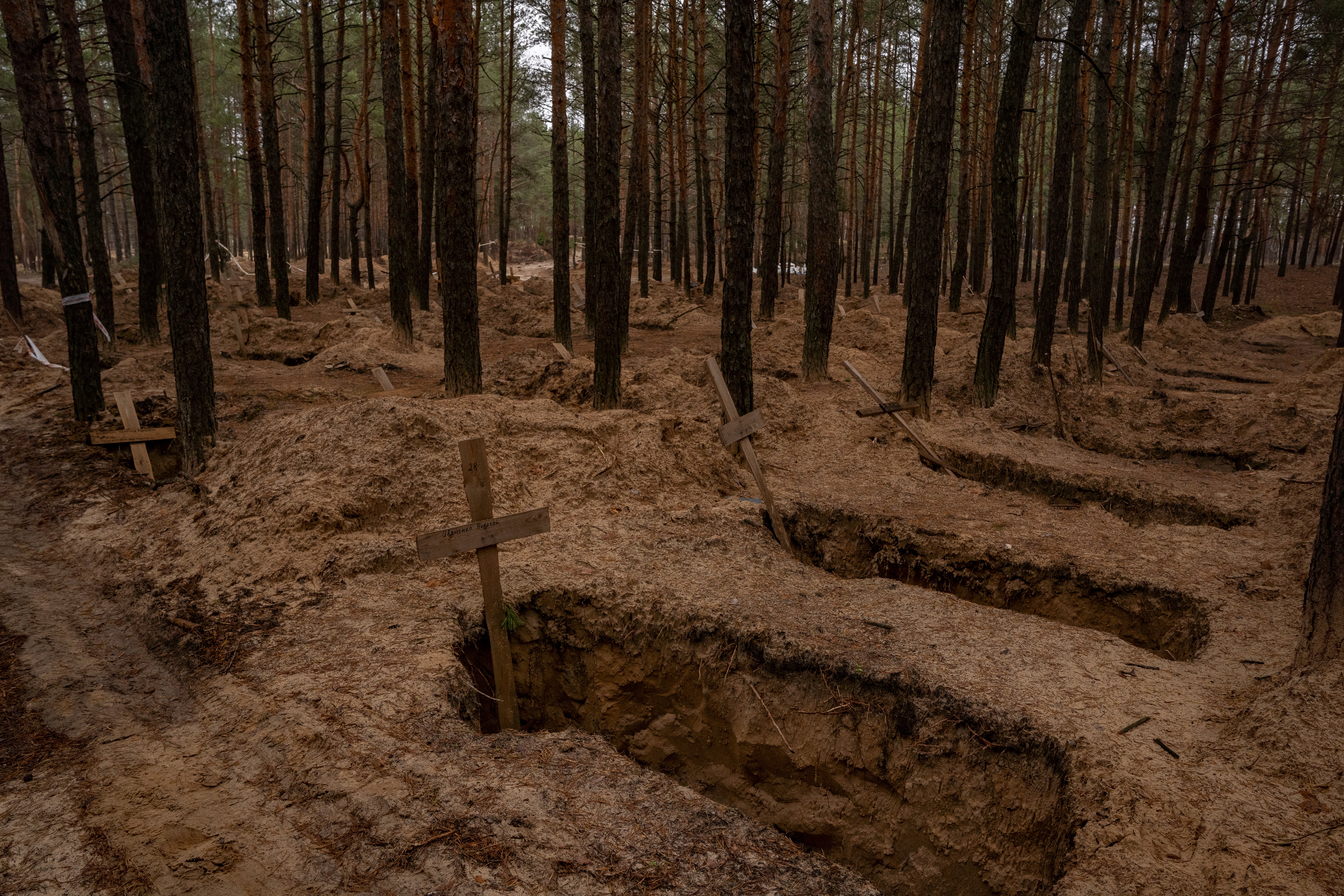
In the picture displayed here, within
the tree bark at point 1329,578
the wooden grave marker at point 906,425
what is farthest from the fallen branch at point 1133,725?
the wooden grave marker at point 906,425

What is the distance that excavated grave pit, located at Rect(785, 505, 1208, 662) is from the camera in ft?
18.3

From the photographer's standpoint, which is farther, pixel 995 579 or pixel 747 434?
pixel 747 434

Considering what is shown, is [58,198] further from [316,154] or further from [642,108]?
[642,108]

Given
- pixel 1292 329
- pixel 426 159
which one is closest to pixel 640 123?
pixel 426 159

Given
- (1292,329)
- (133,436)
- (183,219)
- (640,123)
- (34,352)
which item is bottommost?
(133,436)

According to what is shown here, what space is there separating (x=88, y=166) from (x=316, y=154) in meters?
4.50

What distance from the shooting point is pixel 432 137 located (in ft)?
60.5

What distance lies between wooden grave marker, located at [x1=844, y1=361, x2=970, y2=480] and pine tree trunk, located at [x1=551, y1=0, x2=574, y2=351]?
20.7 feet

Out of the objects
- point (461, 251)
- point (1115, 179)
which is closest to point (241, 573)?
point (461, 251)

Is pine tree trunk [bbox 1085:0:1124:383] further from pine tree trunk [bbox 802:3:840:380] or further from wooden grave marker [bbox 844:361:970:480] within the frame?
wooden grave marker [bbox 844:361:970:480]

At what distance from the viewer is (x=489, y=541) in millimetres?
4449

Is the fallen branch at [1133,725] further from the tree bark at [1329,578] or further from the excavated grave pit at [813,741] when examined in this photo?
the tree bark at [1329,578]

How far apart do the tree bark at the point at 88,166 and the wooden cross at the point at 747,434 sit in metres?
10.4

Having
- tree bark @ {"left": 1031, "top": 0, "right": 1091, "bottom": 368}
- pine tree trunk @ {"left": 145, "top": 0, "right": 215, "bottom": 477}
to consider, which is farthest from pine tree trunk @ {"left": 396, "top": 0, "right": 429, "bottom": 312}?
tree bark @ {"left": 1031, "top": 0, "right": 1091, "bottom": 368}
